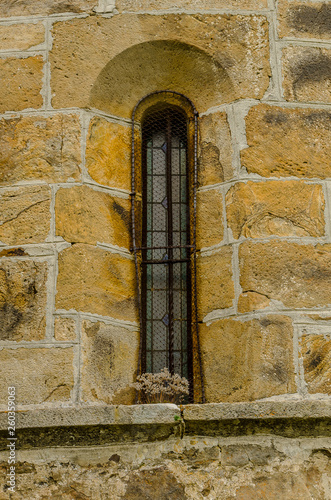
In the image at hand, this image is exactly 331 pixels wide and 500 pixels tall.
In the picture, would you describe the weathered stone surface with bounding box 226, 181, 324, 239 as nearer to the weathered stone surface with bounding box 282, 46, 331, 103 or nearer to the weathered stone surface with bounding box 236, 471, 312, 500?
the weathered stone surface with bounding box 282, 46, 331, 103

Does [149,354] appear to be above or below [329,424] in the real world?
above

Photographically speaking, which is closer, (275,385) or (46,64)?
(275,385)

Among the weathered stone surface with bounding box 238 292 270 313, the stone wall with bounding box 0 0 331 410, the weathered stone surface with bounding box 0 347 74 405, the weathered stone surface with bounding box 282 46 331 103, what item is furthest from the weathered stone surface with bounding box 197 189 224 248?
the weathered stone surface with bounding box 0 347 74 405

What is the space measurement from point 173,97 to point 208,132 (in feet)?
1.08

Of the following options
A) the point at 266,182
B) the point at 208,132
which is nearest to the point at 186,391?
the point at 266,182

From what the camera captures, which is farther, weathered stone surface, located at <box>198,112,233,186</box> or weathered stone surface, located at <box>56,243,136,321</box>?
weathered stone surface, located at <box>198,112,233,186</box>

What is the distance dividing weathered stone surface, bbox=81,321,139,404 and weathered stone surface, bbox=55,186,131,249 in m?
0.45

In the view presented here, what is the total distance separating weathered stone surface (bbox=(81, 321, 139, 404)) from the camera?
13.4 feet

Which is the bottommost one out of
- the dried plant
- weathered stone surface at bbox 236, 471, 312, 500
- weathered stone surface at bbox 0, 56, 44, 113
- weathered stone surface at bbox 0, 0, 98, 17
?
weathered stone surface at bbox 236, 471, 312, 500

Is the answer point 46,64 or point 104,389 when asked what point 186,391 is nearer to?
point 104,389

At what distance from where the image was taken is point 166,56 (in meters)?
4.70

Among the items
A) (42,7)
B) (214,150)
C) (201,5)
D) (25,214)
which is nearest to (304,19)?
(201,5)

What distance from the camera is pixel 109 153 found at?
15.0 ft

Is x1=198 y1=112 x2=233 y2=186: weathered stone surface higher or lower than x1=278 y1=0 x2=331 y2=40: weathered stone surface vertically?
lower
